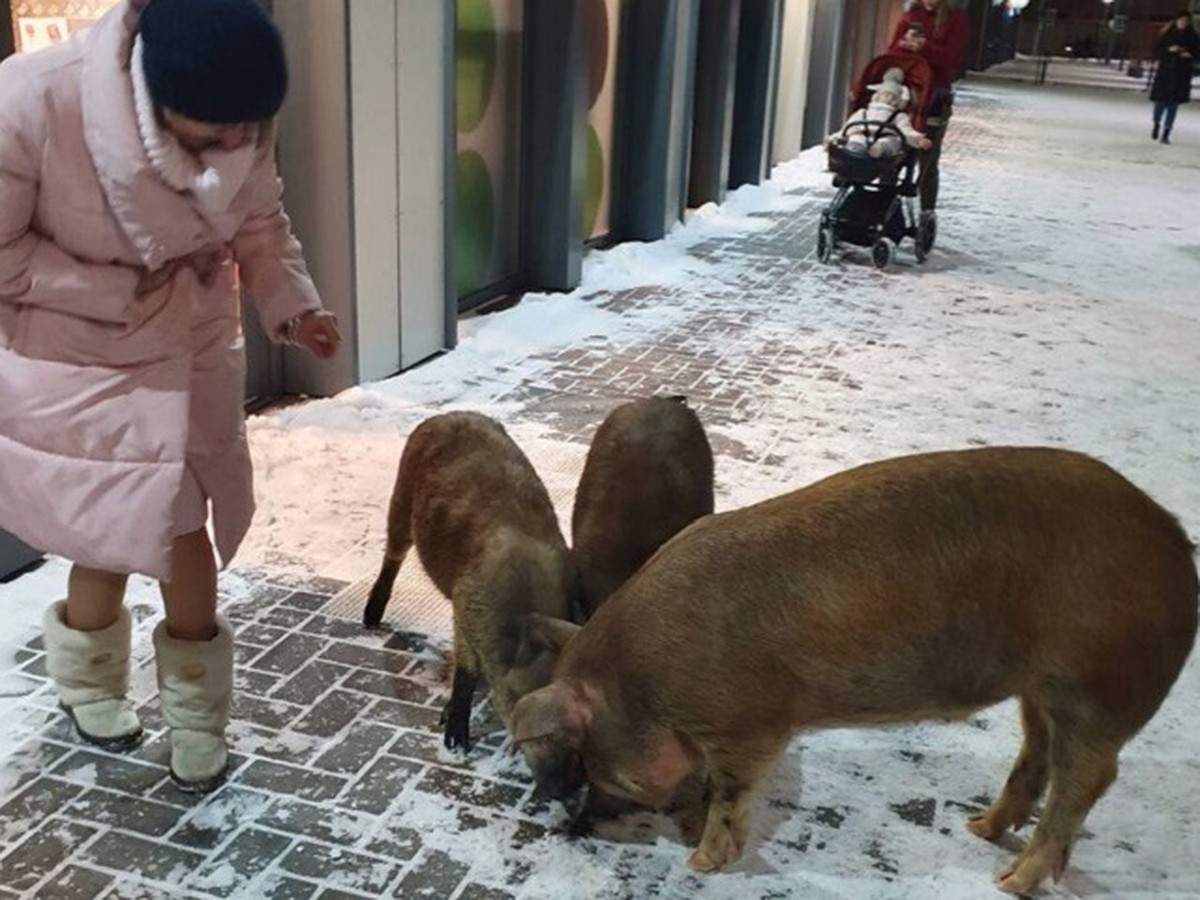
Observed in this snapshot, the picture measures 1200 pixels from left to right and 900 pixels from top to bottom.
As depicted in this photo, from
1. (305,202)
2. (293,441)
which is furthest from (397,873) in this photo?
(305,202)

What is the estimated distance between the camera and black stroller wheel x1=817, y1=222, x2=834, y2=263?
9.84 m

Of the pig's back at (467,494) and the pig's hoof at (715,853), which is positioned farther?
the pig's back at (467,494)

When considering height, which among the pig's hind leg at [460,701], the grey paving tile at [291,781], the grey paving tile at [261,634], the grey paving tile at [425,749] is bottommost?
the grey paving tile at [425,749]

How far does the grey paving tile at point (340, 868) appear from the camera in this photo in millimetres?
2859

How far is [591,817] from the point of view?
309 cm

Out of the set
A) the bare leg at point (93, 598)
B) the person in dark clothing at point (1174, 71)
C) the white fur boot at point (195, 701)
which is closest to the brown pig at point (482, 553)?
the white fur boot at point (195, 701)

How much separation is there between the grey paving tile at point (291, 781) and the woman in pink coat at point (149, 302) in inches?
4.5

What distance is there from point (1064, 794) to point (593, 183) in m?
7.57

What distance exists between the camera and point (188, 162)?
2.62 m

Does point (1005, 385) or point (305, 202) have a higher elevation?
point (305, 202)

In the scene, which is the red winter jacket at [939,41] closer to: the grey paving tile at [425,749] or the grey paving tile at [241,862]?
the grey paving tile at [425,749]

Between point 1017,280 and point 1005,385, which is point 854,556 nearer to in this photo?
point 1005,385

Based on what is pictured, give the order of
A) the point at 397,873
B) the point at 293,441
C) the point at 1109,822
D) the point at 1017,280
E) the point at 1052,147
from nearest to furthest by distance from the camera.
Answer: the point at 397,873 < the point at 1109,822 < the point at 293,441 < the point at 1017,280 < the point at 1052,147

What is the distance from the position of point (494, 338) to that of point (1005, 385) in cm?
280
